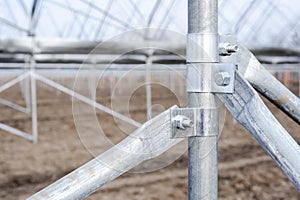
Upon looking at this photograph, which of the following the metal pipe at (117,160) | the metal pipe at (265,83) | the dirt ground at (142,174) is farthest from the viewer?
the dirt ground at (142,174)

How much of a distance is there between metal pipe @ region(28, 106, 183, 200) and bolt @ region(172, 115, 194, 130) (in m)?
0.02

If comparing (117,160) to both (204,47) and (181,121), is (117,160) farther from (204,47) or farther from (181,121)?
(204,47)

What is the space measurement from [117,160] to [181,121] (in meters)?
0.14

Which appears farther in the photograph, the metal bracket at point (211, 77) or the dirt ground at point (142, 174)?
the dirt ground at point (142, 174)

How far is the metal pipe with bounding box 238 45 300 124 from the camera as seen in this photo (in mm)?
982

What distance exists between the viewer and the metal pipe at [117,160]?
87 cm

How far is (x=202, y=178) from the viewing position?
0.91 m

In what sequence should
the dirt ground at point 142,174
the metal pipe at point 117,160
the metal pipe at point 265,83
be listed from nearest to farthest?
1. the metal pipe at point 117,160
2. the metal pipe at point 265,83
3. the dirt ground at point 142,174

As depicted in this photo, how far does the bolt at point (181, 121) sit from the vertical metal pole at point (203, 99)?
4cm

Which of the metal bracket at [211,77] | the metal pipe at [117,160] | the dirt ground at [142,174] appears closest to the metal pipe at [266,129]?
the metal bracket at [211,77]

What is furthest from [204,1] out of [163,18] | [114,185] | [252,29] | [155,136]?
[252,29]

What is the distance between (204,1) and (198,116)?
0.74ft

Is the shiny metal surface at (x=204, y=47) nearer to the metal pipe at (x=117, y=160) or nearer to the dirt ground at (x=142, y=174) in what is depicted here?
the metal pipe at (x=117, y=160)

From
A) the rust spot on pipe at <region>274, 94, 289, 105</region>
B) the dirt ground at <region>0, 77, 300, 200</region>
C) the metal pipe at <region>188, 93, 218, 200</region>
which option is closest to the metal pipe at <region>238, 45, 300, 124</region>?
the rust spot on pipe at <region>274, 94, 289, 105</region>
